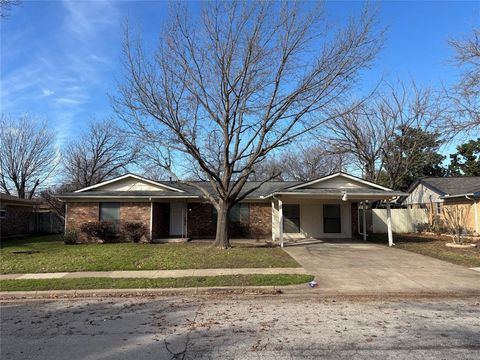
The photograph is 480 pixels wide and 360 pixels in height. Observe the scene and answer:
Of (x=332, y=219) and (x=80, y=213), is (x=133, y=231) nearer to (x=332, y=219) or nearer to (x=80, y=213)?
(x=80, y=213)

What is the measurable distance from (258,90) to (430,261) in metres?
9.13

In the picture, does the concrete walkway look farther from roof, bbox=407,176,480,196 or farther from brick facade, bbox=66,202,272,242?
roof, bbox=407,176,480,196

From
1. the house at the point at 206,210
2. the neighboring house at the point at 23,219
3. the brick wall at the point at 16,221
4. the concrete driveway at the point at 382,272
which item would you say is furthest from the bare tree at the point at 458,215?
the brick wall at the point at 16,221

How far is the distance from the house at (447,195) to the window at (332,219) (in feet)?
13.4

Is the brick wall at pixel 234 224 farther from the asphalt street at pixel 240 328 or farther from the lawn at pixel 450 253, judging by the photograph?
the asphalt street at pixel 240 328

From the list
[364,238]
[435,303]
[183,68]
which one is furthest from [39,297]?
[364,238]

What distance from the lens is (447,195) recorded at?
25.8 metres

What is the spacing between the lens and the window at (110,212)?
22.1 m

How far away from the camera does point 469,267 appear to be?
42.2ft

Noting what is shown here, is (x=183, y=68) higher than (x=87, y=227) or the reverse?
higher

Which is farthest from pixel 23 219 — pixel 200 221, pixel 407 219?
pixel 407 219

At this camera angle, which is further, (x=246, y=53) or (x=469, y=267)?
(x=246, y=53)

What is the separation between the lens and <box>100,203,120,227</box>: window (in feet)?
72.5

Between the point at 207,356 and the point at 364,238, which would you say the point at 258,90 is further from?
the point at 207,356
